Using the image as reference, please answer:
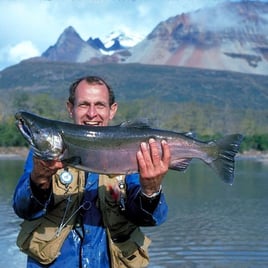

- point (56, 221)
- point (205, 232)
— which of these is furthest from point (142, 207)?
point (205, 232)

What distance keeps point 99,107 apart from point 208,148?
3.01 feet

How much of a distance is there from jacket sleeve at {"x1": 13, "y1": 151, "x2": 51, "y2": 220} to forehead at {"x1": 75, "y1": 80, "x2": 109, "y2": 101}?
25.5 inches

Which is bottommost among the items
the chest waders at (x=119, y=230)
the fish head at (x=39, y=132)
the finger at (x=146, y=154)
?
the chest waders at (x=119, y=230)

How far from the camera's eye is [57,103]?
433 ft

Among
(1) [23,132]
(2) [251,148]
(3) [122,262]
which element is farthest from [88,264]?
(2) [251,148]

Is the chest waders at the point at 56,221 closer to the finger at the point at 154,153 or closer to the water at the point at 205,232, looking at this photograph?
the finger at the point at 154,153

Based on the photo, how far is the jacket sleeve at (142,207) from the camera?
448 centimetres

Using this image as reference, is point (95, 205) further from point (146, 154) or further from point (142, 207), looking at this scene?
point (146, 154)

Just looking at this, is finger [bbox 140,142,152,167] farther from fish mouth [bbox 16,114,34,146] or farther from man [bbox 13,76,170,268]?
fish mouth [bbox 16,114,34,146]

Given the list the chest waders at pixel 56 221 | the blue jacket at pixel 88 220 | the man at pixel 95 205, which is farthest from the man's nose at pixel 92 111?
the blue jacket at pixel 88 220

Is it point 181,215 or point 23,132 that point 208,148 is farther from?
point 181,215

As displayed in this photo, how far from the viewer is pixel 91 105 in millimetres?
4758

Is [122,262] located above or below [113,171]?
below

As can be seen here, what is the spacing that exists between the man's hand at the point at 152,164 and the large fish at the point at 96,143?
0.09m
